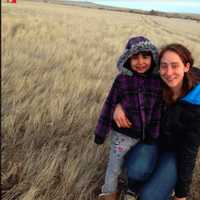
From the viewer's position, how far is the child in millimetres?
3219

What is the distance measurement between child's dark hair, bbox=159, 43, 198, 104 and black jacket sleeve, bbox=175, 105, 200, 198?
147 millimetres

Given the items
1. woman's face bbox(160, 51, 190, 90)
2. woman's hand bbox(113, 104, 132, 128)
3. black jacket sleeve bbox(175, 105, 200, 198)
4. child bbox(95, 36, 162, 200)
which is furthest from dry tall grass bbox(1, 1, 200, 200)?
woman's face bbox(160, 51, 190, 90)

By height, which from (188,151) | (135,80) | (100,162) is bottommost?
(100,162)

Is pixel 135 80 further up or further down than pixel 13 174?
further up

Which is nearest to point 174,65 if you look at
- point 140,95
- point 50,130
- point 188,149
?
point 140,95

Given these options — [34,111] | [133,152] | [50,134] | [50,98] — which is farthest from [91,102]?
[133,152]

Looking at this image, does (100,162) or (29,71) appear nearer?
(100,162)

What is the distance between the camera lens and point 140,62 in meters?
3.21

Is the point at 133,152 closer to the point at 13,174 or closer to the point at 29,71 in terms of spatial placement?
the point at 13,174

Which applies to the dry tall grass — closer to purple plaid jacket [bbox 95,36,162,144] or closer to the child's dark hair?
purple plaid jacket [bbox 95,36,162,144]

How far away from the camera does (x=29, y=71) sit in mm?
6500

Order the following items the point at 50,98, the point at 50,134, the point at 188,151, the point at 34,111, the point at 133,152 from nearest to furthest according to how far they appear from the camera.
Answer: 1. the point at 188,151
2. the point at 133,152
3. the point at 50,134
4. the point at 34,111
5. the point at 50,98

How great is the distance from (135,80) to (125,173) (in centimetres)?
74

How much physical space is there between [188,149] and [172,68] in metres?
0.58
